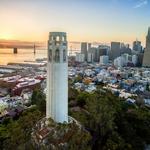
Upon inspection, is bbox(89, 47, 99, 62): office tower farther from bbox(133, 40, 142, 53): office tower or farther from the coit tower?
the coit tower

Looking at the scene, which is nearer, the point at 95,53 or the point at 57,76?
the point at 57,76

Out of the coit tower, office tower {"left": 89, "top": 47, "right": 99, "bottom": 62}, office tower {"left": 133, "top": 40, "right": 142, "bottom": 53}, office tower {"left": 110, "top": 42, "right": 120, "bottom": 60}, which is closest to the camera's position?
the coit tower

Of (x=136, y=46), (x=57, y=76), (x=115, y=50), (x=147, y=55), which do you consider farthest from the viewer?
(x=136, y=46)

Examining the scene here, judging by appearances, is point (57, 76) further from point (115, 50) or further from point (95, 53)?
point (115, 50)

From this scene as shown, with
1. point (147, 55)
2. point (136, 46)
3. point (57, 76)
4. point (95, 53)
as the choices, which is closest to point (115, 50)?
point (95, 53)

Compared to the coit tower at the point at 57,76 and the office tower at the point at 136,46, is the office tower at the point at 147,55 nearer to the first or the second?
the office tower at the point at 136,46

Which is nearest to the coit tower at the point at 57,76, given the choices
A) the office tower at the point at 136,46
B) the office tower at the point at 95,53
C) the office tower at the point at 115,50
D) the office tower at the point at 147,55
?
the office tower at the point at 147,55

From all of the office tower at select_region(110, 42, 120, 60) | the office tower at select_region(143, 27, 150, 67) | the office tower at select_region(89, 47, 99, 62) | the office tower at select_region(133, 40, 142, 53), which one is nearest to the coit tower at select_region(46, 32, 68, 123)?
the office tower at select_region(143, 27, 150, 67)

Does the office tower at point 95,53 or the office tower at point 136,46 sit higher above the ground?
the office tower at point 136,46

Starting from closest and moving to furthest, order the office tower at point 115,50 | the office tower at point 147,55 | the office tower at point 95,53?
the office tower at point 147,55, the office tower at point 95,53, the office tower at point 115,50
